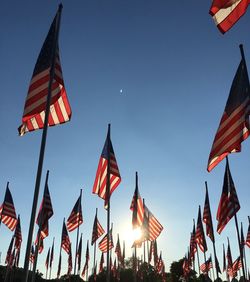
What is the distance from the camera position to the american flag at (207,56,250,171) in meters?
10.9

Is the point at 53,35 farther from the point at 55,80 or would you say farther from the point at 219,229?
the point at 219,229

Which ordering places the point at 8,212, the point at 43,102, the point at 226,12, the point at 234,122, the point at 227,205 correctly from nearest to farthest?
the point at 226,12
the point at 43,102
the point at 234,122
the point at 227,205
the point at 8,212

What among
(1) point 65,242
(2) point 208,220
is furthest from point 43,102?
(1) point 65,242

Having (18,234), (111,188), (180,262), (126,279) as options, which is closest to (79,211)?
(18,234)

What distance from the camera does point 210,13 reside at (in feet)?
30.7

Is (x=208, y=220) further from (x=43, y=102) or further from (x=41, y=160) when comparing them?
(x=41, y=160)

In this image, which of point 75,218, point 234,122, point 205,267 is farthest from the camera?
point 205,267

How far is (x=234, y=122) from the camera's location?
1106 cm

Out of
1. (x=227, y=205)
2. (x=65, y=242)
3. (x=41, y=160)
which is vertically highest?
(x=65, y=242)

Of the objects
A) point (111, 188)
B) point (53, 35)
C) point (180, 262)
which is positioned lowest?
point (111, 188)

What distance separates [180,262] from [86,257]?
81.0 m

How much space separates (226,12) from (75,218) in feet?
75.1

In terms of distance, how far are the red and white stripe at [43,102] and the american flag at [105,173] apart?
16.4ft

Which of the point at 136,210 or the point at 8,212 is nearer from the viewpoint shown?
the point at 136,210
